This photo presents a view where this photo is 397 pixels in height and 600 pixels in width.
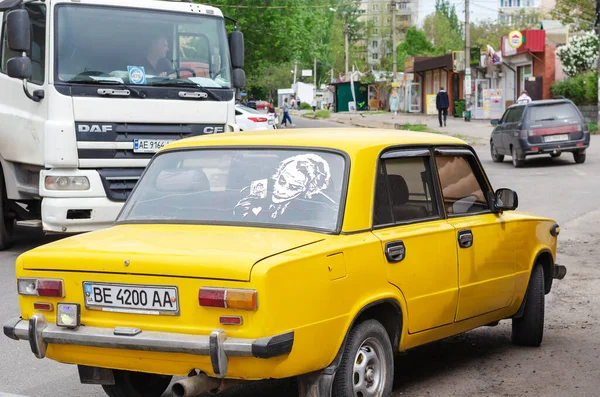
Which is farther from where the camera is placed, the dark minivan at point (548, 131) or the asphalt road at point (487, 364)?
the dark minivan at point (548, 131)

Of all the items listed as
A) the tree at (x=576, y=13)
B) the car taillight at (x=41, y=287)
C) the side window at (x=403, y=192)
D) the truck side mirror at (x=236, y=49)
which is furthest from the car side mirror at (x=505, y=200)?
the tree at (x=576, y=13)

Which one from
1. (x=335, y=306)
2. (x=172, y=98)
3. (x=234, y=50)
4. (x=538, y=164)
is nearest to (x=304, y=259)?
(x=335, y=306)

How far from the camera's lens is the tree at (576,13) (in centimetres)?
7244

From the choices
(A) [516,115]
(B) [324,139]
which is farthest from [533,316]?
(A) [516,115]

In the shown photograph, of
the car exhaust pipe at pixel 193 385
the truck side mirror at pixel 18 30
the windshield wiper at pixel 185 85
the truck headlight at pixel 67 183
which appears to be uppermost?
the truck side mirror at pixel 18 30

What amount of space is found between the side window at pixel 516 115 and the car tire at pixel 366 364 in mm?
20864

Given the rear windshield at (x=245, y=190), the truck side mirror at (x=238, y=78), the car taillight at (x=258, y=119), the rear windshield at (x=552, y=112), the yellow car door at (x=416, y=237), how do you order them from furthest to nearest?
the car taillight at (x=258, y=119) → the rear windshield at (x=552, y=112) → the truck side mirror at (x=238, y=78) → the yellow car door at (x=416, y=237) → the rear windshield at (x=245, y=190)

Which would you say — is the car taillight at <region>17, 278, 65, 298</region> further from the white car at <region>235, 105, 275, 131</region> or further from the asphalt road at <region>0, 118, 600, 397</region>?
the white car at <region>235, 105, 275, 131</region>

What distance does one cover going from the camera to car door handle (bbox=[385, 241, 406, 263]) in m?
5.39

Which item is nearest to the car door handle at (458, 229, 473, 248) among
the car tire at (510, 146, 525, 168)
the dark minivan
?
the dark minivan

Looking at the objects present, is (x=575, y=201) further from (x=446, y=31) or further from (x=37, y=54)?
(x=446, y=31)

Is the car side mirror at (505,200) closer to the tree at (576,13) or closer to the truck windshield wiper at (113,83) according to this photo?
the truck windshield wiper at (113,83)

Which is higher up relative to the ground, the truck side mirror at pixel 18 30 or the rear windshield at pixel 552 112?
the truck side mirror at pixel 18 30

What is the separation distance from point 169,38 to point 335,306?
779 cm
